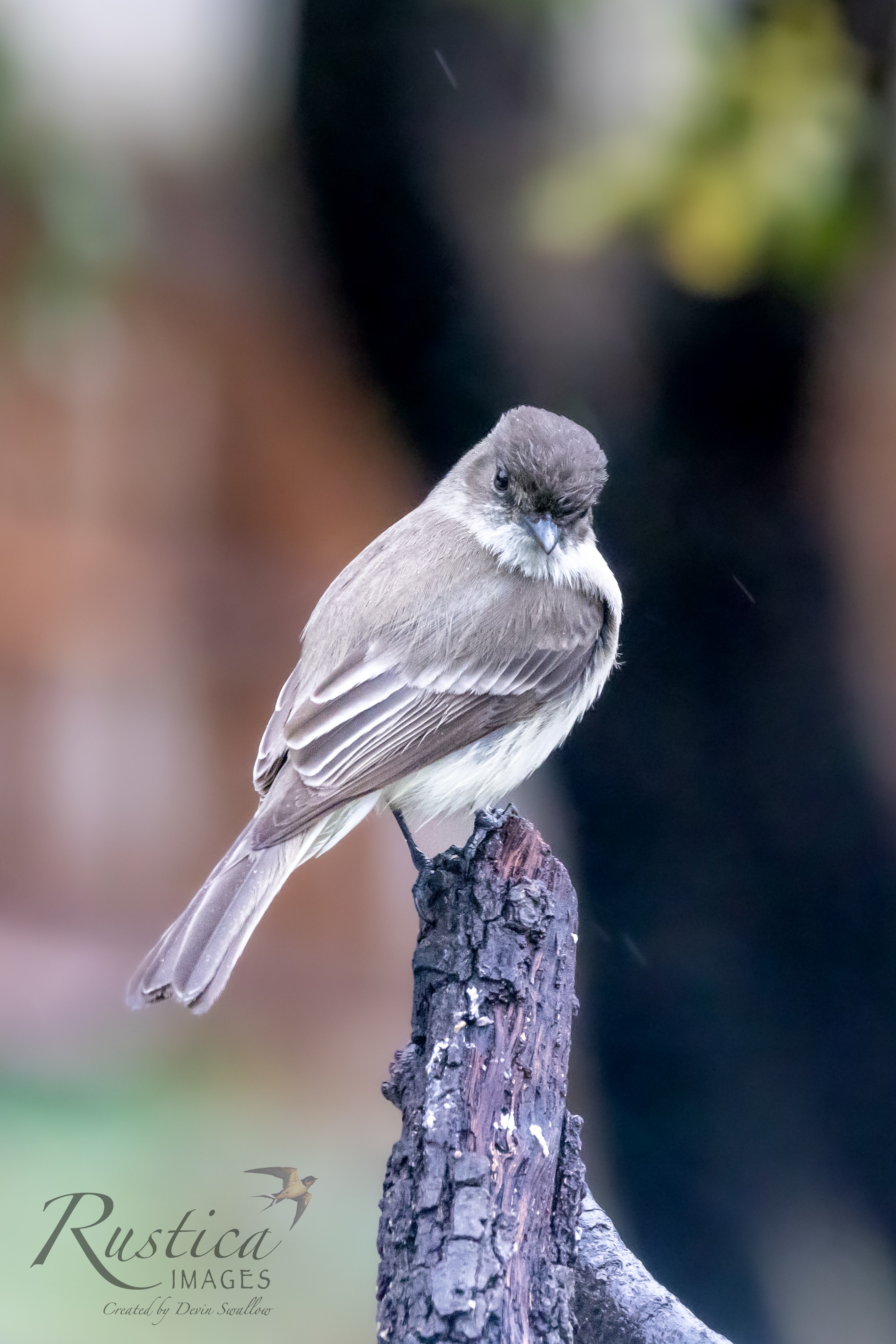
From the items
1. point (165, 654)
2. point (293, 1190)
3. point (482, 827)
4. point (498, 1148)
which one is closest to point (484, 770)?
point (482, 827)

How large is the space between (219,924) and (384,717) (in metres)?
0.49

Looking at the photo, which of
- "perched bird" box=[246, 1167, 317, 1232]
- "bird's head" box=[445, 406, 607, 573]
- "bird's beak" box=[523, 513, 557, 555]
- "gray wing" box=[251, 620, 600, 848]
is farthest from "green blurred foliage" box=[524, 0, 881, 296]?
"perched bird" box=[246, 1167, 317, 1232]

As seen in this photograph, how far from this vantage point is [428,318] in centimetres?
315

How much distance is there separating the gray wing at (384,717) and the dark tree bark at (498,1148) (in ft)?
1.11

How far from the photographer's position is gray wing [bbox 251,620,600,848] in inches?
89.0

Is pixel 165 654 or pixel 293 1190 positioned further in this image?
pixel 165 654

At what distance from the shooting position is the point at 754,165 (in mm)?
2725

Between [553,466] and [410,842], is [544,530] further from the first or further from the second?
[410,842]

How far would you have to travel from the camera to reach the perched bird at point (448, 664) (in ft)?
7.42

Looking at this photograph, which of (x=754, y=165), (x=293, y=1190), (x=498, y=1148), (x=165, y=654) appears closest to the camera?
(x=498, y=1148)

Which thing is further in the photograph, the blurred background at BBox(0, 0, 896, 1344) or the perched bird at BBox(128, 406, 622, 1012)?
the blurred background at BBox(0, 0, 896, 1344)

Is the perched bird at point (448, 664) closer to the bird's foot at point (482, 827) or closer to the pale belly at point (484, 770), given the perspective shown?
the pale belly at point (484, 770)

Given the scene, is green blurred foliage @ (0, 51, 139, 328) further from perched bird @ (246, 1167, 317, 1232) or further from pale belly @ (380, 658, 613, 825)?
perched bird @ (246, 1167, 317, 1232)

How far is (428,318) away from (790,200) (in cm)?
91
